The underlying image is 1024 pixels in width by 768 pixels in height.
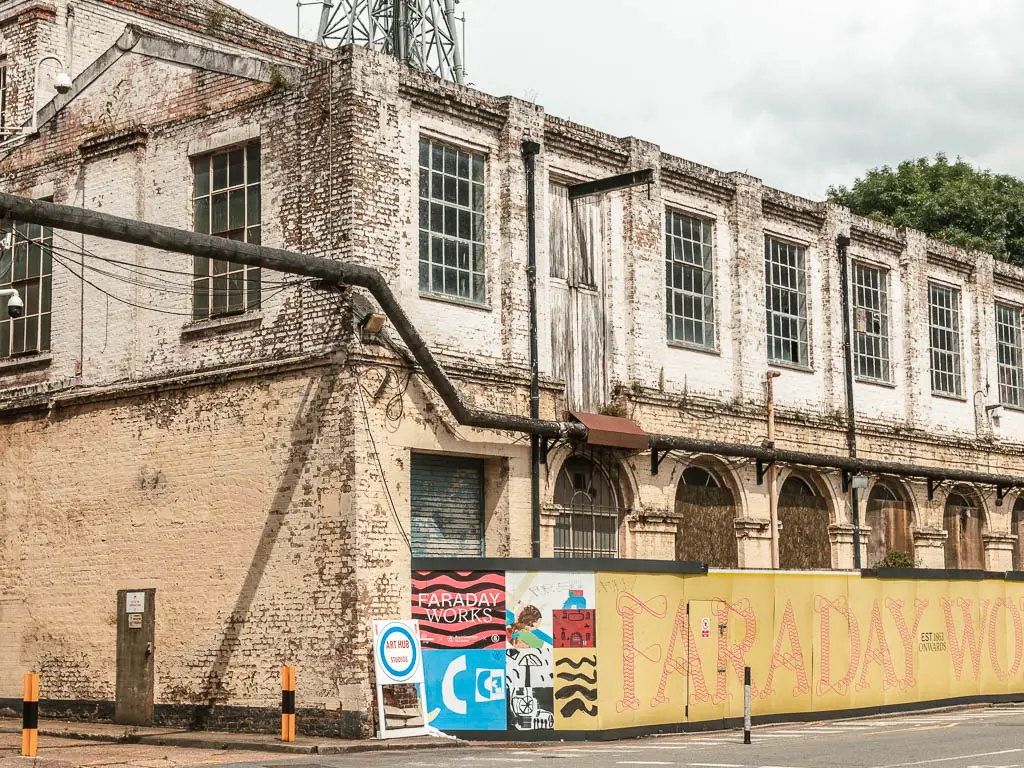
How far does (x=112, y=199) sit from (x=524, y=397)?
7240 millimetres

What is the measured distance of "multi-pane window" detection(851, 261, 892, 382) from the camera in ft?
98.0

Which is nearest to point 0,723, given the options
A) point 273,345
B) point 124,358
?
point 124,358

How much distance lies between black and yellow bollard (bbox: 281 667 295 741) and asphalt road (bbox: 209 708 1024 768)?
946 millimetres

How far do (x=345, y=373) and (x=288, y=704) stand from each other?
4.45 m

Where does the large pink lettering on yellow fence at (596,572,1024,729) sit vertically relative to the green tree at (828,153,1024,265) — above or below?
below

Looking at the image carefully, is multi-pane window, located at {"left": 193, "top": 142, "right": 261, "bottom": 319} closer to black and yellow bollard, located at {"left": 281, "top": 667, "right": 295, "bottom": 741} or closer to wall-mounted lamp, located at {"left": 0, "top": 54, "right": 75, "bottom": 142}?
wall-mounted lamp, located at {"left": 0, "top": 54, "right": 75, "bottom": 142}

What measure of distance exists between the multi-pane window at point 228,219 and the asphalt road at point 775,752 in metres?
7.21

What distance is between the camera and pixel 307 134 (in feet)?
68.7

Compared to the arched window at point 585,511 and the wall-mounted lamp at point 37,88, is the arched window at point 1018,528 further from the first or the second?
the wall-mounted lamp at point 37,88

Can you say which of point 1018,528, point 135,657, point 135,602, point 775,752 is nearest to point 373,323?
point 135,602

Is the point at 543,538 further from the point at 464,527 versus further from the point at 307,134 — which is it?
the point at 307,134

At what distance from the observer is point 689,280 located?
2634cm

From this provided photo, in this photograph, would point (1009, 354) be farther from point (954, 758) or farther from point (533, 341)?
point (954, 758)

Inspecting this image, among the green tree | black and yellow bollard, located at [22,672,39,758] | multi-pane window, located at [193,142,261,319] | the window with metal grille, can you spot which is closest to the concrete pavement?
black and yellow bollard, located at [22,672,39,758]
